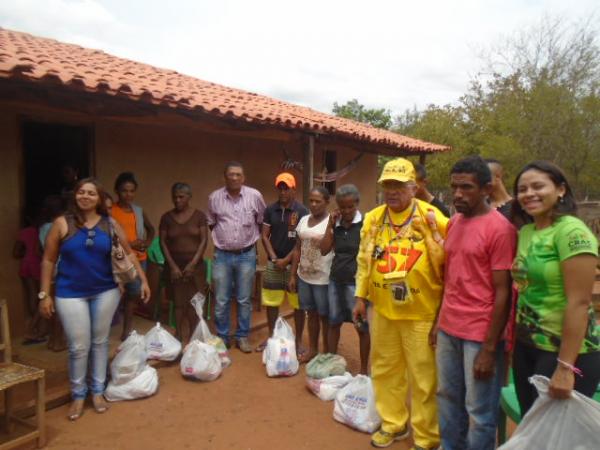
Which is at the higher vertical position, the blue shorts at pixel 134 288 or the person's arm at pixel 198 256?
the person's arm at pixel 198 256

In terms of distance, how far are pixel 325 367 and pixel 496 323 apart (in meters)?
2.06

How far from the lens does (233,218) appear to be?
4.66 m

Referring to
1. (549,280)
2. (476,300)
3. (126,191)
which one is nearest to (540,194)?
(549,280)

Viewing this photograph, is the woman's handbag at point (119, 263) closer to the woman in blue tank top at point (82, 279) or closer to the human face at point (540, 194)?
the woman in blue tank top at point (82, 279)

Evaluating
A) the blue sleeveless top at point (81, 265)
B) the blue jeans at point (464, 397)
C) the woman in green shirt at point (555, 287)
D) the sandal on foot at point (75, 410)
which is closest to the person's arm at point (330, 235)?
the blue jeans at point (464, 397)

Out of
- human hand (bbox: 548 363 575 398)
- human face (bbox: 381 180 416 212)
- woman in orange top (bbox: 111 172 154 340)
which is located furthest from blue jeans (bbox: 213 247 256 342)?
human hand (bbox: 548 363 575 398)

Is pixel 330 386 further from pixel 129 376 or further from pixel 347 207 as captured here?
pixel 129 376

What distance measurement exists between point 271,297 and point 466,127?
17.4 meters

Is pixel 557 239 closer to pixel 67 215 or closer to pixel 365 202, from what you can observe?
pixel 67 215

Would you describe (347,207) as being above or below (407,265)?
above

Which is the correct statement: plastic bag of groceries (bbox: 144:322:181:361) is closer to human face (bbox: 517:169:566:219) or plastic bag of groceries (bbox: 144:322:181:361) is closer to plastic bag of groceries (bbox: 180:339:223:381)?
plastic bag of groceries (bbox: 180:339:223:381)

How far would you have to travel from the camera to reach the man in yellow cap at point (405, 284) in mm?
2752

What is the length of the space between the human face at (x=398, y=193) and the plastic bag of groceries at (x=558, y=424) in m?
1.21

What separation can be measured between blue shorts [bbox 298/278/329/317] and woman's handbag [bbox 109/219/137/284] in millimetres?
1536
